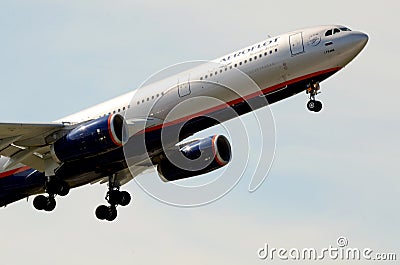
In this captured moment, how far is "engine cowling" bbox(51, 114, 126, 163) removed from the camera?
63719 mm

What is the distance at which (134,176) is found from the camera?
71062 mm

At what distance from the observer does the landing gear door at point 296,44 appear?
65188 millimetres

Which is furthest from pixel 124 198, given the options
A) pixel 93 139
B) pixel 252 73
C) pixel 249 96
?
pixel 252 73

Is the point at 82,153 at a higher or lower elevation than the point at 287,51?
lower

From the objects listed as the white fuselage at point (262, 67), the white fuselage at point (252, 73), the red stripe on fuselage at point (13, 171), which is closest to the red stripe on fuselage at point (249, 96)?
the white fuselage at point (252, 73)

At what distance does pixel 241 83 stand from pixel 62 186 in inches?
437

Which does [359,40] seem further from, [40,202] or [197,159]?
[40,202]

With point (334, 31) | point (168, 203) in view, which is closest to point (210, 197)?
point (168, 203)

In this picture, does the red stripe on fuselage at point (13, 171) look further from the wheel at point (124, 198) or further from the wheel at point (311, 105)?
the wheel at point (311, 105)

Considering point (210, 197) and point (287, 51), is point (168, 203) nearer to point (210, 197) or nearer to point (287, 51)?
point (210, 197)

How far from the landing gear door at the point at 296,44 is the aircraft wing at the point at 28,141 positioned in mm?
12300

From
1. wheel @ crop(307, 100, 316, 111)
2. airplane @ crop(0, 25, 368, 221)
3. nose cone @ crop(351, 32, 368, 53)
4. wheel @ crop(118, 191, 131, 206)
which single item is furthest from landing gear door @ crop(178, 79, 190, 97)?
wheel @ crop(118, 191, 131, 206)

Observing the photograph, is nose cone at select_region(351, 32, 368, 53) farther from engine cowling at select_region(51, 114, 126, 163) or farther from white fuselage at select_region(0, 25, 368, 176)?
engine cowling at select_region(51, 114, 126, 163)

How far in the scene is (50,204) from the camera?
2741 inches
